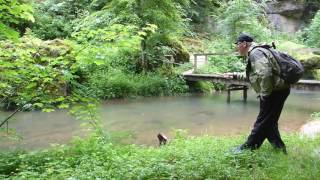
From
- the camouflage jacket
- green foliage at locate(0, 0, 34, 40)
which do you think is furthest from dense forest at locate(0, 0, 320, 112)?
the camouflage jacket

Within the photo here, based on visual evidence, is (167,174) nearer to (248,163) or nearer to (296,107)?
(248,163)

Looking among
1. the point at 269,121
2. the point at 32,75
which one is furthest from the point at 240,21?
the point at 32,75

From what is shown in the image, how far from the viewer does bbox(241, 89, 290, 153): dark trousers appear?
18.6 feet

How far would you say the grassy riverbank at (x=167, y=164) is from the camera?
4.84 meters

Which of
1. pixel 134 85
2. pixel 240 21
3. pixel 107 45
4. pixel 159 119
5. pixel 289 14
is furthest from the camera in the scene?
pixel 289 14

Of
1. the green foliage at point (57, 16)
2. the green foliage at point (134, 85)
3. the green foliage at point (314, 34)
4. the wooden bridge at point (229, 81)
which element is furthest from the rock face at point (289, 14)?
the green foliage at point (134, 85)

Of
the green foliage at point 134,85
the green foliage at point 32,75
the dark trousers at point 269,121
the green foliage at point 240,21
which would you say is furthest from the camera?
the green foliage at point 240,21

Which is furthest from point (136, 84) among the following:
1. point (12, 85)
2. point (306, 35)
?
point (306, 35)

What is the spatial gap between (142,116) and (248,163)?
9.08 metres

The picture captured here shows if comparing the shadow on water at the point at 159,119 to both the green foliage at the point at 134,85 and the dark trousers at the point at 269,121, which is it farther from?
the dark trousers at the point at 269,121

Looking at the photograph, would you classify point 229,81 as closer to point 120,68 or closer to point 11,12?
point 120,68

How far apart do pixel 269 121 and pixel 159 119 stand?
8260 millimetres

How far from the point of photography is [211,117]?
14258 mm

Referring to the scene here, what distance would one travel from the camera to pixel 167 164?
5.32m
